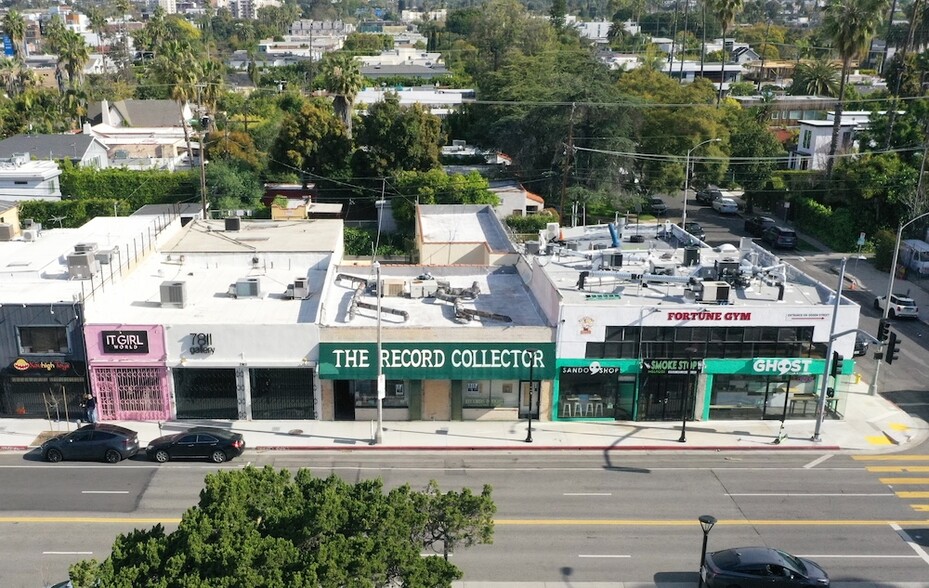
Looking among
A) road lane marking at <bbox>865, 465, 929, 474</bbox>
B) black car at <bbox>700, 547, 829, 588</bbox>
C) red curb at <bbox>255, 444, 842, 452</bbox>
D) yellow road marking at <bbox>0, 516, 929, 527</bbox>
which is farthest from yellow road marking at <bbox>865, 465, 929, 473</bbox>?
black car at <bbox>700, 547, 829, 588</bbox>

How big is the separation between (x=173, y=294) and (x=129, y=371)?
414cm

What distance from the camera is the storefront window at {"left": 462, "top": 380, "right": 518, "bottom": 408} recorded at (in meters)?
35.8

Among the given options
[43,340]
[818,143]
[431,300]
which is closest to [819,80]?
[818,143]

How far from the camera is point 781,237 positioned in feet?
217

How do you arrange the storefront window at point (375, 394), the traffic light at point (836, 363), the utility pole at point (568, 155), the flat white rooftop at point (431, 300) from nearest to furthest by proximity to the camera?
1. the traffic light at point (836, 363)
2. the storefront window at point (375, 394)
3. the flat white rooftop at point (431, 300)
4. the utility pole at point (568, 155)

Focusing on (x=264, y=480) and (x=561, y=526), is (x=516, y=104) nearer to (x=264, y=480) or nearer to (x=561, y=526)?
(x=561, y=526)

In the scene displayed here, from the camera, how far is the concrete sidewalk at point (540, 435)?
33.5m

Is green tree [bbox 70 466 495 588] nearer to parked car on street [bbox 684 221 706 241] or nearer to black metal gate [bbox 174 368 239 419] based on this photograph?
black metal gate [bbox 174 368 239 419]

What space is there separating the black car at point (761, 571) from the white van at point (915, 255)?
139 feet

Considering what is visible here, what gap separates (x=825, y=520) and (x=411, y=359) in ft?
54.2

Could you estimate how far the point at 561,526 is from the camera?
27531 millimetres

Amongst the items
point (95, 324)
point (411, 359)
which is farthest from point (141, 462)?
point (411, 359)

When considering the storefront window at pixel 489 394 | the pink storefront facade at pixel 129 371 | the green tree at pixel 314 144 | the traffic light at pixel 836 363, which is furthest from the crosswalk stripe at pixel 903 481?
the green tree at pixel 314 144

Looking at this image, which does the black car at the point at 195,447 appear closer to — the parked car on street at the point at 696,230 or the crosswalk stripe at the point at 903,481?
the crosswalk stripe at the point at 903,481
